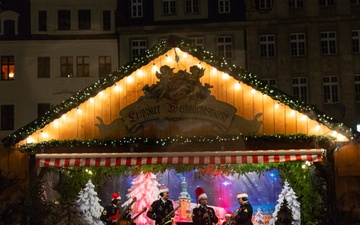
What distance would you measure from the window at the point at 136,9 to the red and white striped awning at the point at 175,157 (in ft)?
80.6

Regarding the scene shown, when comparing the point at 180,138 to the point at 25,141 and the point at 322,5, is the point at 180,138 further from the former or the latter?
the point at 322,5

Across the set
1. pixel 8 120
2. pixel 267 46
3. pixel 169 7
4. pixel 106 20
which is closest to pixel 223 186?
pixel 267 46

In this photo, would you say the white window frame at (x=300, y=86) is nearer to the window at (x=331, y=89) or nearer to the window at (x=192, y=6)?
the window at (x=331, y=89)

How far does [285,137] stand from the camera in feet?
49.5

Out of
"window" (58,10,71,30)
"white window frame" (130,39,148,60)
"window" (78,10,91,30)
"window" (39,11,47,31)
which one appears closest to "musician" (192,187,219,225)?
"white window frame" (130,39,148,60)

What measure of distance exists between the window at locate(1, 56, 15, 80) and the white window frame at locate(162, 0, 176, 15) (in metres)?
10.4

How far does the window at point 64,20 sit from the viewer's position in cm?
3825

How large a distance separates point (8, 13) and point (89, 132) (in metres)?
25.4

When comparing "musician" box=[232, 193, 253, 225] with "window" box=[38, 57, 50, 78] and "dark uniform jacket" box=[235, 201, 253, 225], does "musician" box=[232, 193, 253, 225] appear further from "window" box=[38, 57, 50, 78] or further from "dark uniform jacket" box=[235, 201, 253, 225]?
"window" box=[38, 57, 50, 78]

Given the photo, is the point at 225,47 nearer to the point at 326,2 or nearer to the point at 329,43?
the point at 329,43

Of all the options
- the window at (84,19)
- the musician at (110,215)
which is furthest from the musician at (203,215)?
the window at (84,19)

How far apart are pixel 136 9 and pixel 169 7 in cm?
226

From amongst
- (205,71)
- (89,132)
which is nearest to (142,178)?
(89,132)

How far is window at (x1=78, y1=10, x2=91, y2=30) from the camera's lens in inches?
1506
